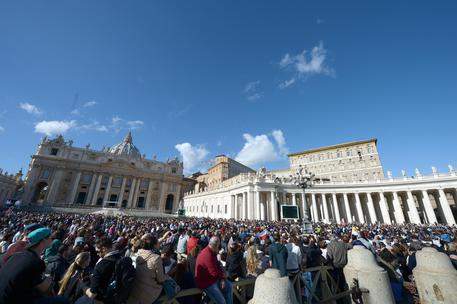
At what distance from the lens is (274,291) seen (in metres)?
1.86

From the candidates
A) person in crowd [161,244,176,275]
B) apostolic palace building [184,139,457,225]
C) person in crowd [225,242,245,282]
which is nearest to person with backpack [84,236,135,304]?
person in crowd [161,244,176,275]

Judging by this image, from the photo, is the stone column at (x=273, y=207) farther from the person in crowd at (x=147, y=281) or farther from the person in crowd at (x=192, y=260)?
the person in crowd at (x=147, y=281)

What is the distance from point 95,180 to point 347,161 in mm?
60581

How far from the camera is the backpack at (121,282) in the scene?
2.49m

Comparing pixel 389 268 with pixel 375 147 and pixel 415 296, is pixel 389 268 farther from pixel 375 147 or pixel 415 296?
pixel 375 147

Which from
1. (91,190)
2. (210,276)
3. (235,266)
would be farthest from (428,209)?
(91,190)

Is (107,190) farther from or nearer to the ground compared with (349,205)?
farther from the ground

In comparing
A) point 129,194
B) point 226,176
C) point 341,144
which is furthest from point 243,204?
point 129,194

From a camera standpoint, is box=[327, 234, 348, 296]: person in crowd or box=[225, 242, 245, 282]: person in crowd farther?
box=[327, 234, 348, 296]: person in crowd

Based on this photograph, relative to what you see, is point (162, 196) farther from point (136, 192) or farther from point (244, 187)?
point (244, 187)

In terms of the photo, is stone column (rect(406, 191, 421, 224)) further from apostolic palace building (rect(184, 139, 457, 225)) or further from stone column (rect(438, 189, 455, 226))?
stone column (rect(438, 189, 455, 226))

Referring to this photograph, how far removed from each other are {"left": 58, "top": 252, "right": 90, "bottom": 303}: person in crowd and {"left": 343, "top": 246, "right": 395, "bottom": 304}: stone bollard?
425 cm

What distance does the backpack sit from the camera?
249cm

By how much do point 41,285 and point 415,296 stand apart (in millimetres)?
7046
